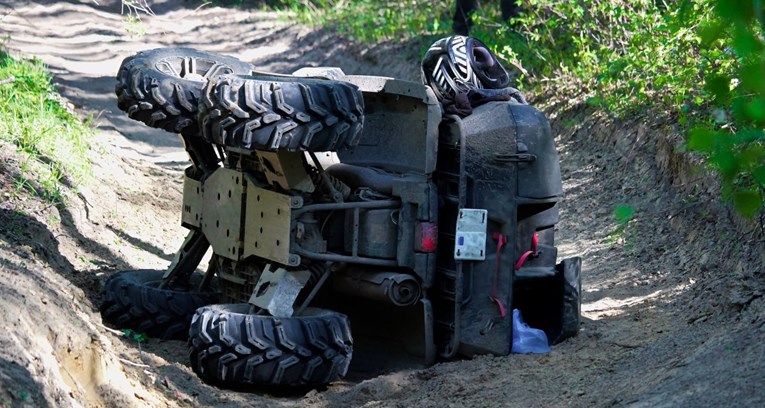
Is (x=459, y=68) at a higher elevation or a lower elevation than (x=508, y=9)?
lower

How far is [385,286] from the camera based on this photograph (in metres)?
6.26

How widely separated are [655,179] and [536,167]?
11.7 ft

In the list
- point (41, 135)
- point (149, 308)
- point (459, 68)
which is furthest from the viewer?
point (41, 135)

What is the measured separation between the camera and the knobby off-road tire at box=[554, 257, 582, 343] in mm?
6453

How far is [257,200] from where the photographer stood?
638 centimetres

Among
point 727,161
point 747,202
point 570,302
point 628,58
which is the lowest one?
point 570,302

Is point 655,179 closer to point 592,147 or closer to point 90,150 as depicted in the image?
point 592,147

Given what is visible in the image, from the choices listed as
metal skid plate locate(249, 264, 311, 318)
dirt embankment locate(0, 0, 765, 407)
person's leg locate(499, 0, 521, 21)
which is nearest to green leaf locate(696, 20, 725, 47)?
dirt embankment locate(0, 0, 765, 407)

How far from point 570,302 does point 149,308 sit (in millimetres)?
2524

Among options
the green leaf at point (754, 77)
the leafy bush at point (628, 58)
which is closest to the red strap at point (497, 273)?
the leafy bush at point (628, 58)

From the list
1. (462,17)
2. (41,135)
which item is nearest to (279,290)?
(41,135)

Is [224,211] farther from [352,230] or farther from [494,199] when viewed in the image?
Result: [494,199]

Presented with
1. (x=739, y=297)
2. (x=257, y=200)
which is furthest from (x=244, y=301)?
(x=739, y=297)

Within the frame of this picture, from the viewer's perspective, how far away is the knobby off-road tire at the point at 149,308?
21.9ft
